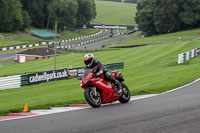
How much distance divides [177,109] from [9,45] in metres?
77.3

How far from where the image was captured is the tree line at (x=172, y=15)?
329 feet

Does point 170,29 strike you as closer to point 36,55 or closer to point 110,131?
point 36,55

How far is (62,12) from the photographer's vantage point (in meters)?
122

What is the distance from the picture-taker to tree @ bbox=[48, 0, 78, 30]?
397 feet

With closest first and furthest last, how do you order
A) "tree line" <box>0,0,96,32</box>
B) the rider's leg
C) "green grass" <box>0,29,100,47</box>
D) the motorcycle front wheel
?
the motorcycle front wheel < the rider's leg < "green grass" <box>0,29,100,47</box> < "tree line" <box>0,0,96,32</box>

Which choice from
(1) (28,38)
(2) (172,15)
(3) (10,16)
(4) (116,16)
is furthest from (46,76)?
(4) (116,16)

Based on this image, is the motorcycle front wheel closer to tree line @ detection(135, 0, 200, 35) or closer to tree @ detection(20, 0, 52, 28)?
tree line @ detection(135, 0, 200, 35)

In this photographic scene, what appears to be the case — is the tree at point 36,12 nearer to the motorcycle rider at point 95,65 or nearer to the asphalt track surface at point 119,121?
the motorcycle rider at point 95,65

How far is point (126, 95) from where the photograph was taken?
12.8 m

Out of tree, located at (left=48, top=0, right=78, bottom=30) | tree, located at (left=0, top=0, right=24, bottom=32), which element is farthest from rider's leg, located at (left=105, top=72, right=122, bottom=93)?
tree, located at (left=48, top=0, right=78, bottom=30)

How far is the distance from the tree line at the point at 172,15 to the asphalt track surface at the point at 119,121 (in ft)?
305

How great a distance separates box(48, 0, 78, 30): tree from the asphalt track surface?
4403 inches

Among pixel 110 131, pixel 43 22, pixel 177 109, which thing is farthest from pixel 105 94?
pixel 43 22

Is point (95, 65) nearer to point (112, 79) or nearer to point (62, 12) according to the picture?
point (112, 79)
